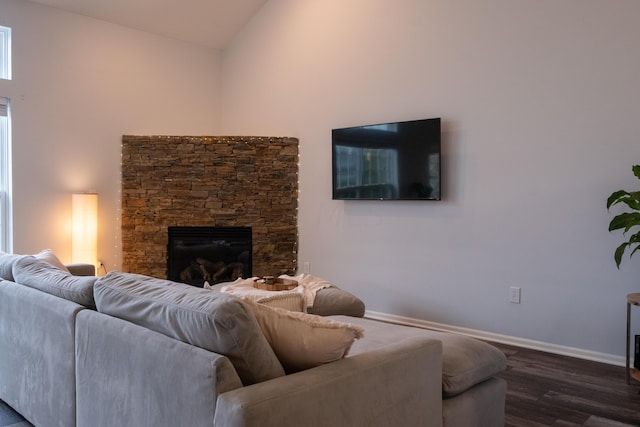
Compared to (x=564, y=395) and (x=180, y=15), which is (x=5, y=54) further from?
(x=564, y=395)

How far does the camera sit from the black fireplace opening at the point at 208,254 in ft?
19.4

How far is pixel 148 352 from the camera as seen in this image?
1.76 m

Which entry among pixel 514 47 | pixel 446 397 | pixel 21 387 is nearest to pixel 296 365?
pixel 446 397

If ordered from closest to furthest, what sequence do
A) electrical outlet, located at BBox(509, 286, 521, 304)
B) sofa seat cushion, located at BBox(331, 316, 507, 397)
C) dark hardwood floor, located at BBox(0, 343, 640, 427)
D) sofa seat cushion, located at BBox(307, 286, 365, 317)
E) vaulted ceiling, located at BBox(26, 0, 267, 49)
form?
1. sofa seat cushion, located at BBox(331, 316, 507, 397)
2. dark hardwood floor, located at BBox(0, 343, 640, 427)
3. sofa seat cushion, located at BBox(307, 286, 365, 317)
4. electrical outlet, located at BBox(509, 286, 521, 304)
5. vaulted ceiling, located at BBox(26, 0, 267, 49)

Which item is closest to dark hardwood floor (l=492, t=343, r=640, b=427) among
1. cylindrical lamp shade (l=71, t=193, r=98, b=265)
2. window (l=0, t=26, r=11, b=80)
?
cylindrical lamp shade (l=71, t=193, r=98, b=265)

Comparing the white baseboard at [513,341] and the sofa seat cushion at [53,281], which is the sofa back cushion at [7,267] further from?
the white baseboard at [513,341]

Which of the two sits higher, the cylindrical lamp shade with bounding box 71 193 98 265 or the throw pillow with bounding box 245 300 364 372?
the cylindrical lamp shade with bounding box 71 193 98 265

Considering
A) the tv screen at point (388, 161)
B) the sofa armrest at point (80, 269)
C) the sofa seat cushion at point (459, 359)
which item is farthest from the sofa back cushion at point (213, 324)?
the tv screen at point (388, 161)

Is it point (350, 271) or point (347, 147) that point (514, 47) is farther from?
point (350, 271)

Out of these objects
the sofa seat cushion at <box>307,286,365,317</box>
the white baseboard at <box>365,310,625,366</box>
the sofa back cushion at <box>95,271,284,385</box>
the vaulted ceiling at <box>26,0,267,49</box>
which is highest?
the vaulted ceiling at <box>26,0,267,49</box>

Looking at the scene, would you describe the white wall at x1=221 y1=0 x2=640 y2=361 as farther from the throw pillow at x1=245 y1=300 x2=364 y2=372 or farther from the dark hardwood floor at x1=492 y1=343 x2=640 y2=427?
the throw pillow at x1=245 y1=300 x2=364 y2=372

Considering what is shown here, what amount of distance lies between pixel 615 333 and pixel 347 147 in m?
2.83

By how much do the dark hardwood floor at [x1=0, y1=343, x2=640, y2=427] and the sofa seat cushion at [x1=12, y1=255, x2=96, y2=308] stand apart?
0.73 metres

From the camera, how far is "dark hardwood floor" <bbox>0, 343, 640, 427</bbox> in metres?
2.82
